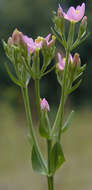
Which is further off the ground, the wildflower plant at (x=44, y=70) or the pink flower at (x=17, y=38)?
the pink flower at (x=17, y=38)

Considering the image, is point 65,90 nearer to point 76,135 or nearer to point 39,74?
point 39,74

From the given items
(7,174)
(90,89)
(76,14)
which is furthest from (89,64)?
(76,14)

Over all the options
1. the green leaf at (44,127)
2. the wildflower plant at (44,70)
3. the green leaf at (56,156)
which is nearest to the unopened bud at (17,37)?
the wildflower plant at (44,70)

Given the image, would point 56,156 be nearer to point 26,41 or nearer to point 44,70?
point 44,70

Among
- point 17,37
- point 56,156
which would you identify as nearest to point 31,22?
point 17,37

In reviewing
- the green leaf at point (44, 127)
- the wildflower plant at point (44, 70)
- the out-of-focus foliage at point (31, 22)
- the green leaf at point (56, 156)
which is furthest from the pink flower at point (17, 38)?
the out-of-focus foliage at point (31, 22)

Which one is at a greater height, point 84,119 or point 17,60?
point 17,60

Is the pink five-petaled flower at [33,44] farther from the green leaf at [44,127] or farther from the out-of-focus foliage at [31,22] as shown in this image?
the out-of-focus foliage at [31,22]

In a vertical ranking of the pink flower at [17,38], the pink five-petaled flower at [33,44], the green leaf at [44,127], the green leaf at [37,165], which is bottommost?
the green leaf at [37,165]

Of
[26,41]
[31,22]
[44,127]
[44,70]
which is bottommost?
[44,127]

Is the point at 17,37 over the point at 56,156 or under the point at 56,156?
over

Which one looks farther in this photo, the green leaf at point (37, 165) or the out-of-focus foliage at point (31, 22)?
the out-of-focus foliage at point (31, 22)
